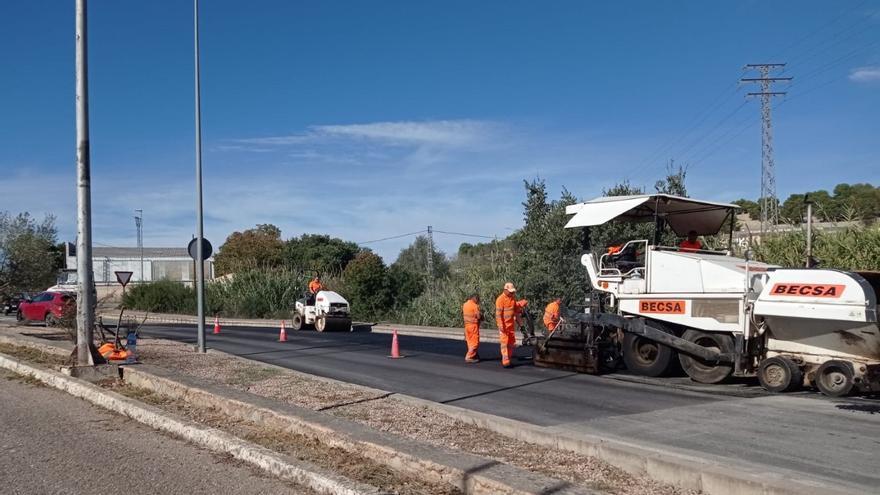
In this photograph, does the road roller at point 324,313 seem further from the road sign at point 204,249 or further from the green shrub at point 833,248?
the green shrub at point 833,248

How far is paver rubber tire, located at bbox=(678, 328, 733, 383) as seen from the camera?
11.9 metres

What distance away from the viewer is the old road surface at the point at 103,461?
612cm

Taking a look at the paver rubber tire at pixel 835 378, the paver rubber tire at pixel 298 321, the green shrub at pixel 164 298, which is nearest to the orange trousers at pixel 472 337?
the paver rubber tire at pixel 835 378

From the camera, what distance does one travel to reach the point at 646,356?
525 inches

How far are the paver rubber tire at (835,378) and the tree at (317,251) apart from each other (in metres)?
51.3

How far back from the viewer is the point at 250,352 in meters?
17.9

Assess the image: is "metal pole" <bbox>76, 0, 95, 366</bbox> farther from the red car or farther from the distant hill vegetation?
the red car

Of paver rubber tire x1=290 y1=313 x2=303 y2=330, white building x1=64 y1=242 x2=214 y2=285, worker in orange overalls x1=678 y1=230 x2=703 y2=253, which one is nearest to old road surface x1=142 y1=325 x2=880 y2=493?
worker in orange overalls x1=678 y1=230 x2=703 y2=253

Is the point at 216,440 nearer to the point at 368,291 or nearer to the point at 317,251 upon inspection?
the point at 368,291

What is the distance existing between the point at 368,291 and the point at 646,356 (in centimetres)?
2245

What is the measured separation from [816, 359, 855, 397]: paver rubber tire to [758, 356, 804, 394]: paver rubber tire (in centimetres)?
29

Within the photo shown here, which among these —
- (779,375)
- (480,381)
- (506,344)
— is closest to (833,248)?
(779,375)

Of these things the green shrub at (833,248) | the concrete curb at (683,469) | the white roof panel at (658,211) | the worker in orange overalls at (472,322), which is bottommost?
the concrete curb at (683,469)

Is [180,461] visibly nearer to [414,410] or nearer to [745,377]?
[414,410]
